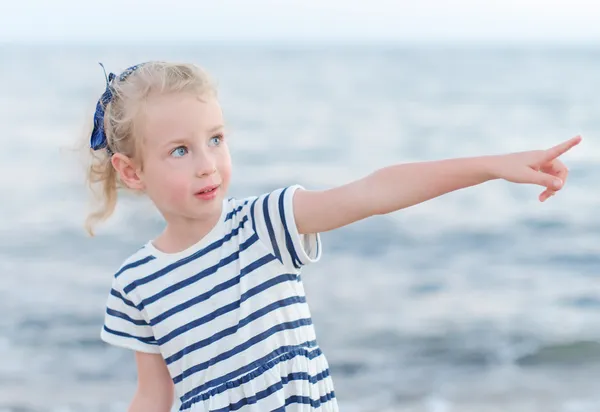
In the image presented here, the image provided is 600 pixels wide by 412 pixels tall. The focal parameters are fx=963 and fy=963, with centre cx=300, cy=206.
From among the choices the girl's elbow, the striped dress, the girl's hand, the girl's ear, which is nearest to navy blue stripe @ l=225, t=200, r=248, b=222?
the striped dress

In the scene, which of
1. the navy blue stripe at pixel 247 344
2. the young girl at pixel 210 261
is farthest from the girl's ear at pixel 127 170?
the navy blue stripe at pixel 247 344

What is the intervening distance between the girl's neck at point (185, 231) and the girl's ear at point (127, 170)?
0.12 m

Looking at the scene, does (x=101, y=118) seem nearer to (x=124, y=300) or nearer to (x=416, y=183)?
(x=124, y=300)

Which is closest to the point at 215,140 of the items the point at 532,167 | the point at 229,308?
the point at 229,308

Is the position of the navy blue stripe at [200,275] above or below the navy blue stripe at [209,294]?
above

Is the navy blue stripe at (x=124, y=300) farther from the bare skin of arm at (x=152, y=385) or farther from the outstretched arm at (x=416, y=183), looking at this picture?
the outstretched arm at (x=416, y=183)

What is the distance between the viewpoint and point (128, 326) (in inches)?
95.1

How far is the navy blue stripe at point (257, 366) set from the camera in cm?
228

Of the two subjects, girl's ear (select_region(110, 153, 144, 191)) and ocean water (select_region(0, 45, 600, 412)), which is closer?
girl's ear (select_region(110, 153, 144, 191))

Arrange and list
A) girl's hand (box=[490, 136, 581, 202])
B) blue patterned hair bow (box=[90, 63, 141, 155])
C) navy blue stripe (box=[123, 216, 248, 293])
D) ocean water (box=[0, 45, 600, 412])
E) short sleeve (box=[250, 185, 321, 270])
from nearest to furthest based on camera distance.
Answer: girl's hand (box=[490, 136, 581, 202]), short sleeve (box=[250, 185, 321, 270]), navy blue stripe (box=[123, 216, 248, 293]), blue patterned hair bow (box=[90, 63, 141, 155]), ocean water (box=[0, 45, 600, 412])

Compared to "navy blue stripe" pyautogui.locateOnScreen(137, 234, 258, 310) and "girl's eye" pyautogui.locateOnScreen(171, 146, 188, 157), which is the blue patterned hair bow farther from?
"navy blue stripe" pyautogui.locateOnScreen(137, 234, 258, 310)

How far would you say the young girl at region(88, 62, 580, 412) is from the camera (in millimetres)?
2266

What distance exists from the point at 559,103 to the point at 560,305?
1325 centimetres

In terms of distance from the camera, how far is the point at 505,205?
31.8 feet
